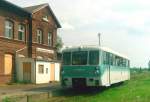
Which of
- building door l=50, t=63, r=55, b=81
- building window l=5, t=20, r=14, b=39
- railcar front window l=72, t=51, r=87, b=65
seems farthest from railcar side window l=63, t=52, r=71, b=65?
building door l=50, t=63, r=55, b=81

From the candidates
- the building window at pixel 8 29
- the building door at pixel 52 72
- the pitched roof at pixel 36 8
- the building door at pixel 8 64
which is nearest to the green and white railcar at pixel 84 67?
the building door at pixel 8 64

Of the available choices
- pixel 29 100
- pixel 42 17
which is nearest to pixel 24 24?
pixel 42 17

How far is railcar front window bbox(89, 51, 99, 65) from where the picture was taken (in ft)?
64.8

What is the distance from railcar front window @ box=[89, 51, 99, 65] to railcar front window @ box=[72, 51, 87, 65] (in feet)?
0.97

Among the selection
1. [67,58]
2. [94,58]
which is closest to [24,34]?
[67,58]

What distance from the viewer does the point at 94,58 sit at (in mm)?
19844

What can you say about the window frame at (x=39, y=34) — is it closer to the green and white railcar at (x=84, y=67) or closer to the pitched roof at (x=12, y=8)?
the pitched roof at (x=12, y=8)

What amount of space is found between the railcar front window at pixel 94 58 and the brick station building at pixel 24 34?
12.5 metres

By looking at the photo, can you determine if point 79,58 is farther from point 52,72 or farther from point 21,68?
point 52,72

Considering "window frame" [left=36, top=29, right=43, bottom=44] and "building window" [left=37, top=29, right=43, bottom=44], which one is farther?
"building window" [left=37, top=29, right=43, bottom=44]

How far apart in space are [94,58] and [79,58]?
95 centimetres

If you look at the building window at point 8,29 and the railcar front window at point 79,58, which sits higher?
the building window at point 8,29

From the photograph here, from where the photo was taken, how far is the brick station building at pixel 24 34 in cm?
3084

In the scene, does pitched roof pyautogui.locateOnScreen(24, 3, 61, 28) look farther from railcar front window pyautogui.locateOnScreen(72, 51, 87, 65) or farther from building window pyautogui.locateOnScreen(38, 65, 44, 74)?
railcar front window pyautogui.locateOnScreen(72, 51, 87, 65)
